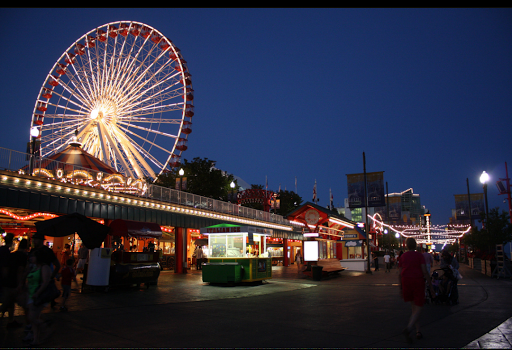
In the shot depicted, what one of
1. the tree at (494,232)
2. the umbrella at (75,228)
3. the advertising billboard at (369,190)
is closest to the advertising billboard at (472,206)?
the tree at (494,232)

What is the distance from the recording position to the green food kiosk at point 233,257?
18.5 m

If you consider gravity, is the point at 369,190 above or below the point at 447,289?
above

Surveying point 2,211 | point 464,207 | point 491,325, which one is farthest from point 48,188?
point 464,207

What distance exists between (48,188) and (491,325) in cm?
1840

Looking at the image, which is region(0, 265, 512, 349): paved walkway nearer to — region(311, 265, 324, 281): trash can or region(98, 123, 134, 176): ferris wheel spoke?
region(311, 265, 324, 281): trash can

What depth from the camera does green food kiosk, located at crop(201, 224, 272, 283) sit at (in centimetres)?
1847

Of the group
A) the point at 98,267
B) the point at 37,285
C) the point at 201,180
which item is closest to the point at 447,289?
the point at 37,285

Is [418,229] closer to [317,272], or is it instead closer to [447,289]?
[317,272]

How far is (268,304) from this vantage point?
39.1ft

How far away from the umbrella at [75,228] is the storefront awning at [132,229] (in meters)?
1.31

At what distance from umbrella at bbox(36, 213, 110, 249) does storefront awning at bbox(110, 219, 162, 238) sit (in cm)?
131

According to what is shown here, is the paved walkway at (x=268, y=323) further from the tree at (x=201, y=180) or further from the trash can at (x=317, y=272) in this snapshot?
the tree at (x=201, y=180)

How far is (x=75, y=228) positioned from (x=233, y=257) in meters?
7.61

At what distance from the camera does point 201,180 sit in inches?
1972
